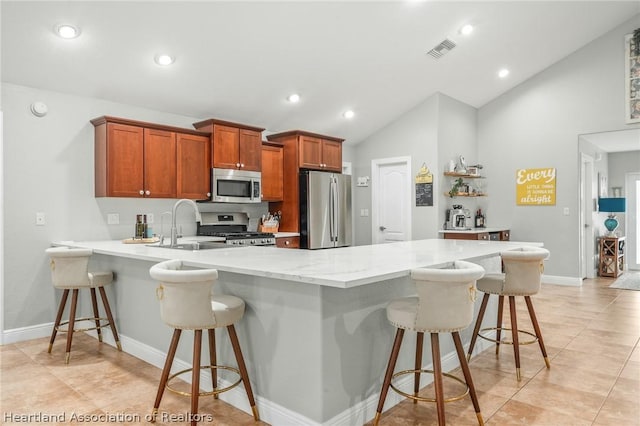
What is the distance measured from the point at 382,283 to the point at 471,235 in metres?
4.00

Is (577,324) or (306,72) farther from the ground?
(306,72)

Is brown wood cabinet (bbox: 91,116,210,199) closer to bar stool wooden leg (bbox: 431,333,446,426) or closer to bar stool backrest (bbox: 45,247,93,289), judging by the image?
bar stool backrest (bbox: 45,247,93,289)

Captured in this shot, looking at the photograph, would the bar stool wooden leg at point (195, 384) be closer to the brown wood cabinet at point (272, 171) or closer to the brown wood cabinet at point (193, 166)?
the brown wood cabinet at point (193, 166)

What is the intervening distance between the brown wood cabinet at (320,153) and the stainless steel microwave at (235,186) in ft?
2.54

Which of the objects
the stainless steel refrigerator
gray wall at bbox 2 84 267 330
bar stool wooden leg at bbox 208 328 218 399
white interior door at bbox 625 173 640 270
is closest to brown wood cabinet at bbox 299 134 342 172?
the stainless steel refrigerator

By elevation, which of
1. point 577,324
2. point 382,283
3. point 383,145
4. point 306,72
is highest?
point 306,72

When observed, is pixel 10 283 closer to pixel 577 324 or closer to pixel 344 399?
pixel 344 399

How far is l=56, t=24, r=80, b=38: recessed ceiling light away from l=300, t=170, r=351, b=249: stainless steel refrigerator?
3.02 meters

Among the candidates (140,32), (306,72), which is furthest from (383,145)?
(140,32)

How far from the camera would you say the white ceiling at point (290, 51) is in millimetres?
3432

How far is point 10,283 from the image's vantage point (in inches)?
148

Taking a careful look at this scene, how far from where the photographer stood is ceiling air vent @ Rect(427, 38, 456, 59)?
4.95m

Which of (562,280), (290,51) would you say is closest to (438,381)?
(290,51)

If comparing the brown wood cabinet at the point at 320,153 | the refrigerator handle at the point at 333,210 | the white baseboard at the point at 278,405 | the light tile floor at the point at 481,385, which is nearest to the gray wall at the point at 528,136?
the brown wood cabinet at the point at 320,153
